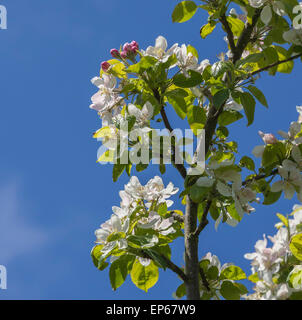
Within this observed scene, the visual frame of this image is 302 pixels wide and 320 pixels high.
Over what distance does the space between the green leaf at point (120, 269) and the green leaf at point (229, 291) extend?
1.49 feet

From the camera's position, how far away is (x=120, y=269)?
1812 millimetres

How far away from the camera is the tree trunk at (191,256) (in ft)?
6.15

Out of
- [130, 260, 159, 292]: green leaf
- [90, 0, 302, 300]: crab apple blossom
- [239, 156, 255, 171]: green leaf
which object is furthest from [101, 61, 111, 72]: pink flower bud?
[130, 260, 159, 292]: green leaf

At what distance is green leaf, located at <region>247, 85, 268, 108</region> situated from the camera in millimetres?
1894

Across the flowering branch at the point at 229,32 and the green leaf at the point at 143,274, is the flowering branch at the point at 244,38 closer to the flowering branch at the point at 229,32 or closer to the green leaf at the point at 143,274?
the flowering branch at the point at 229,32

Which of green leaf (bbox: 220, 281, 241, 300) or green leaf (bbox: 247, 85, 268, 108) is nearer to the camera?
green leaf (bbox: 247, 85, 268, 108)

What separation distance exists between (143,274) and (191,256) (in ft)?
0.63

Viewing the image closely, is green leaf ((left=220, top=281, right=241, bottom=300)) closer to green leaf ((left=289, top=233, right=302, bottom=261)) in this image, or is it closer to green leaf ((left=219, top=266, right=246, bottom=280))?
green leaf ((left=219, top=266, right=246, bottom=280))

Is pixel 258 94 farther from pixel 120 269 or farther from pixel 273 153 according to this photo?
pixel 120 269

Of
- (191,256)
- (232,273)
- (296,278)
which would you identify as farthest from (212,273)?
(296,278)

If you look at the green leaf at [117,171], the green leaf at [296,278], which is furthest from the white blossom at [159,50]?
the green leaf at [296,278]

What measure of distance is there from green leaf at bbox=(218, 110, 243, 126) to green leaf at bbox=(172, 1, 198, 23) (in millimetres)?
407
